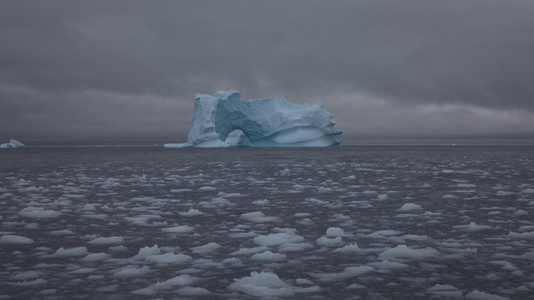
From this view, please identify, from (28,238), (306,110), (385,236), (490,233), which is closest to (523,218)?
(490,233)

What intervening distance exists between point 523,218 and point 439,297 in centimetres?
360

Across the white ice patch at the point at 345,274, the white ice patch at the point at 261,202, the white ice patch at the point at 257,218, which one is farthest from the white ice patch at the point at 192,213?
the white ice patch at the point at 345,274

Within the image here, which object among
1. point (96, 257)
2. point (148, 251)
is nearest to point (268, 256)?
point (148, 251)

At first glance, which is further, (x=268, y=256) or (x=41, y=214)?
(x=41, y=214)

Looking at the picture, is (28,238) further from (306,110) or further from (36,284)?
(306,110)

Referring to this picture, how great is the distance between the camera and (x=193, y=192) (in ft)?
29.0

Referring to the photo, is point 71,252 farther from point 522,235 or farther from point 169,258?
point 522,235

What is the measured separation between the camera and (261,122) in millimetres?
42406

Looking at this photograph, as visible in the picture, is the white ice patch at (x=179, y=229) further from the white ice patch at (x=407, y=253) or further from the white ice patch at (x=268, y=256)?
the white ice patch at (x=407, y=253)

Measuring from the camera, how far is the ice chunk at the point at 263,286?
9.32 ft

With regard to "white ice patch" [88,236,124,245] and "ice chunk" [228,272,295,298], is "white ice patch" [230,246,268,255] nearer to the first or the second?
"ice chunk" [228,272,295,298]

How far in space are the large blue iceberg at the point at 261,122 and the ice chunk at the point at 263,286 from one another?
36.3 m

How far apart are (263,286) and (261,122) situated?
130 feet

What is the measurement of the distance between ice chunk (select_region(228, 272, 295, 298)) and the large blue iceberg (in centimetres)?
3633
